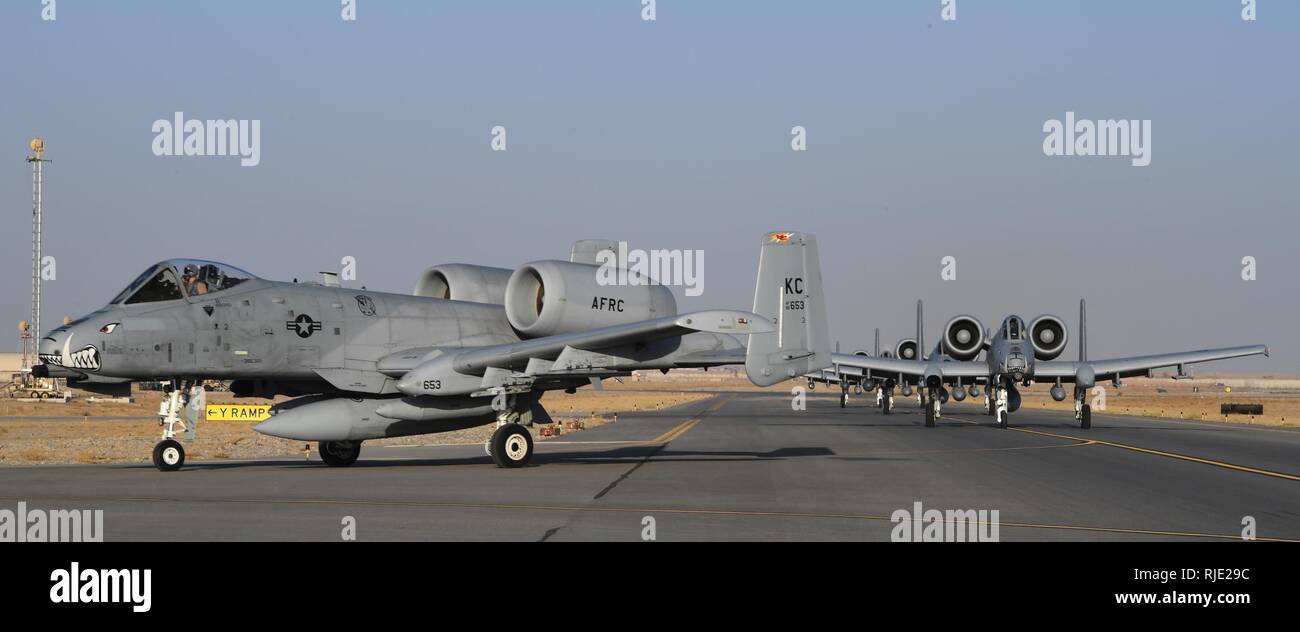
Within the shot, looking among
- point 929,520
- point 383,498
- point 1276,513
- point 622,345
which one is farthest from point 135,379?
point 1276,513

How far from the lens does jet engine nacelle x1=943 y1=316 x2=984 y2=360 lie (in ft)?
156

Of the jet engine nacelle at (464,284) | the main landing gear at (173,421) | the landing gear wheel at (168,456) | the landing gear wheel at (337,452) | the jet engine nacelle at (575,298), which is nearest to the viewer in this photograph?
the main landing gear at (173,421)

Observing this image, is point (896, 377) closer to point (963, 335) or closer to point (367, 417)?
point (963, 335)

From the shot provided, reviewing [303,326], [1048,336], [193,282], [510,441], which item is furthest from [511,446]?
[1048,336]

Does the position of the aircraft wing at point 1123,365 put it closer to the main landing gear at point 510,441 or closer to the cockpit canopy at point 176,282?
the main landing gear at point 510,441

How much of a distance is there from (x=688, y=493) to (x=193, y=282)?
8403mm

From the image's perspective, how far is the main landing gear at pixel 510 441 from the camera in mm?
19625

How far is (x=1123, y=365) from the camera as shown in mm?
44719

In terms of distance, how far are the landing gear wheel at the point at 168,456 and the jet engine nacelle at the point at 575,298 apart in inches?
227

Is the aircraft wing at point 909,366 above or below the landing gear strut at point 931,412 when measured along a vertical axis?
above

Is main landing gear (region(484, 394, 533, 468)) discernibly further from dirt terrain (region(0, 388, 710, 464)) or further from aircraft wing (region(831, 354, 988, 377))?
aircraft wing (region(831, 354, 988, 377))

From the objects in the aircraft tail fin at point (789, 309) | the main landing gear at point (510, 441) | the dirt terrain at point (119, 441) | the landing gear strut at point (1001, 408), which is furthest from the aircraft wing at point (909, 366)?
the main landing gear at point (510, 441)

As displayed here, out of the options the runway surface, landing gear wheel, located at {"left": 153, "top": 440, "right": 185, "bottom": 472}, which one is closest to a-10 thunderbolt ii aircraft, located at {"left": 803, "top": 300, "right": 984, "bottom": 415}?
the runway surface

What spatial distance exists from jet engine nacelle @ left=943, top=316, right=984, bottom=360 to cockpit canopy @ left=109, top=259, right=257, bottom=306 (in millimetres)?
34150
